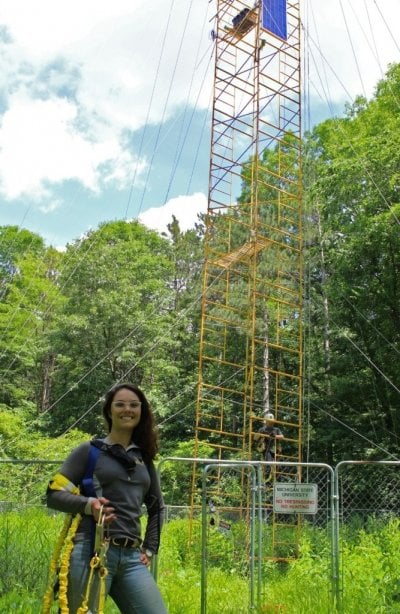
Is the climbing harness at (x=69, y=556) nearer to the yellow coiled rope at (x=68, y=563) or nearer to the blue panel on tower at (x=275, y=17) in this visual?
the yellow coiled rope at (x=68, y=563)

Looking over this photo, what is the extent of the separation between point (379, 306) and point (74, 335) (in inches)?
434

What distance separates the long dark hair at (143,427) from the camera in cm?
250

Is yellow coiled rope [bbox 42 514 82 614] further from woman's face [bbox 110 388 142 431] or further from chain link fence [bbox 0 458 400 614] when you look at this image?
chain link fence [bbox 0 458 400 614]

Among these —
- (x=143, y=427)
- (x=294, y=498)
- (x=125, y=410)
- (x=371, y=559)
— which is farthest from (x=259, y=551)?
(x=125, y=410)

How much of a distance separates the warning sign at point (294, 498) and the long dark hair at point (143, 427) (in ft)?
11.1

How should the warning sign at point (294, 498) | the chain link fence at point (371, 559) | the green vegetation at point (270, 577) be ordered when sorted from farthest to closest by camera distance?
the warning sign at point (294, 498) < the chain link fence at point (371, 559) < the green vegetation at point (270, 577)

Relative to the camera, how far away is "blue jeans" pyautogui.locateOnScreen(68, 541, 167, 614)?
2.14m

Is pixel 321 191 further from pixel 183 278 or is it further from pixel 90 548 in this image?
pixel 90 548

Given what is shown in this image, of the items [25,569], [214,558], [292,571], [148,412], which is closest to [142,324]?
[214,558]

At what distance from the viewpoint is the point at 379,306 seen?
60.8 ft

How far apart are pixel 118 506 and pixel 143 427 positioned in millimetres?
374

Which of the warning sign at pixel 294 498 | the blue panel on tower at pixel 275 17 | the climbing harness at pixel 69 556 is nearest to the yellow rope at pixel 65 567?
the climbing harness at pixel 69 556

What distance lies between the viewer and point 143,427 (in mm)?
2547

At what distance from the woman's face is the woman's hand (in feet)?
1.14
